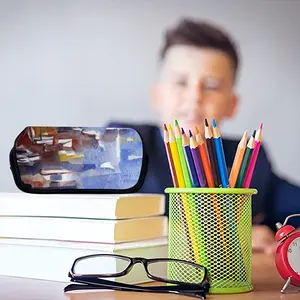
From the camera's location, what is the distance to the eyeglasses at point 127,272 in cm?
58

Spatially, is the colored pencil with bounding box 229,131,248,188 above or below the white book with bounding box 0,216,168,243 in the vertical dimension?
above

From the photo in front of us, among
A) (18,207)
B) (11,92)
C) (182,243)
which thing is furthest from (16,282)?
(11,92)

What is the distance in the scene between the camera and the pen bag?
80 centimetres

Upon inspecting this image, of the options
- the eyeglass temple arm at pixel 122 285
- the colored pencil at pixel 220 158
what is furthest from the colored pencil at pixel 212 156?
the eyeglass temple arm at pixel 122 285

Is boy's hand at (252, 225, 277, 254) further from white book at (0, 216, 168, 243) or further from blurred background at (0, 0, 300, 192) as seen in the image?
white book at (0, 216, 168, 243)

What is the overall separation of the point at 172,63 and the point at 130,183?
189 mm

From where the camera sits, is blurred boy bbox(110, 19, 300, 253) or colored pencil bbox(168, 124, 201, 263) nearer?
colored pencil bbox(168, 124, 201, 263)

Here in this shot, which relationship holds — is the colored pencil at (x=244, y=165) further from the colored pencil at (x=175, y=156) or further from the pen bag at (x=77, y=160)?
the pen bag at (x=77, y=160)

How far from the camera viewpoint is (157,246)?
68 cm

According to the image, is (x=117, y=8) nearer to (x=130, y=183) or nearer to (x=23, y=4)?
(x=23, y=4)

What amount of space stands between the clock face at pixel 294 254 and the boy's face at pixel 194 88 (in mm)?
273

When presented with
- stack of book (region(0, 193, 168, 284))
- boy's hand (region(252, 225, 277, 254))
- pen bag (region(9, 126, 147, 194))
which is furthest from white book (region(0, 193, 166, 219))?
boy's hand (region(252, 225, 277, 254))

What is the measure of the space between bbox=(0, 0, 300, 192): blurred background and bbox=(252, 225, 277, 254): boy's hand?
8 cm

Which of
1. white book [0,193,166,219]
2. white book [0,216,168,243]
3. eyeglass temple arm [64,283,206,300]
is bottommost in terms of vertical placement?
eyeglass temple arm [64,283,206,300]
